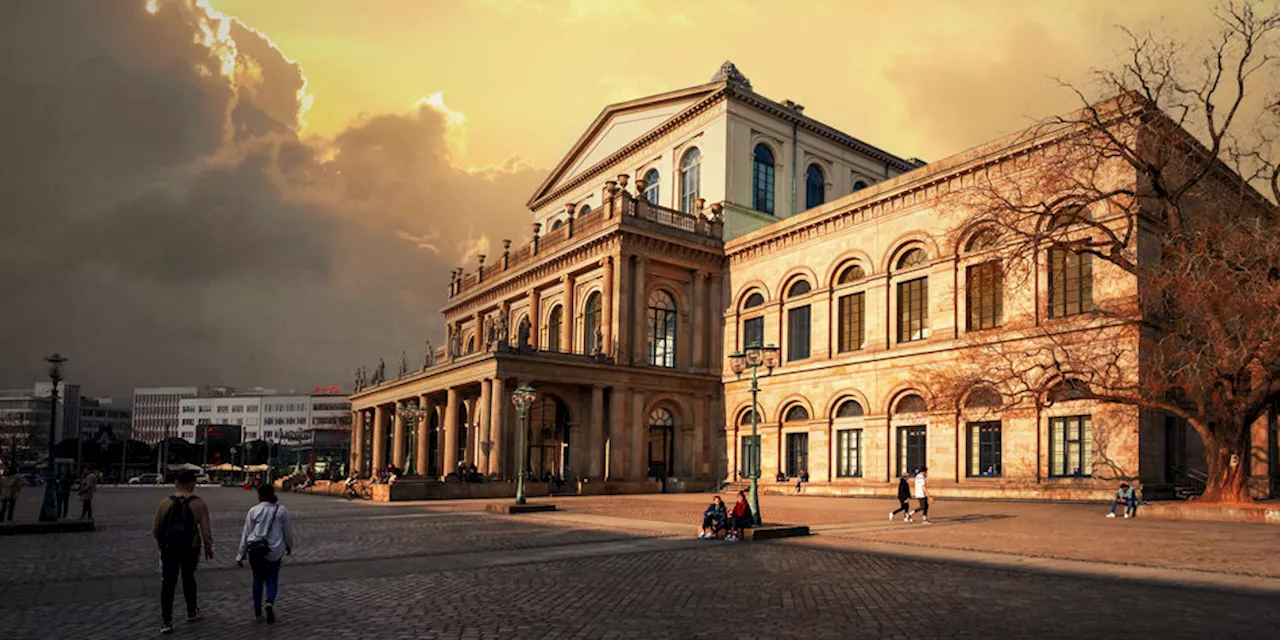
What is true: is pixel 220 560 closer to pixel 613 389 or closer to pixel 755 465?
pixel 755 465

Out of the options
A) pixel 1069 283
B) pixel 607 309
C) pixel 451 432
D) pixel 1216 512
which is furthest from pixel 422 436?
pixel 1216 512

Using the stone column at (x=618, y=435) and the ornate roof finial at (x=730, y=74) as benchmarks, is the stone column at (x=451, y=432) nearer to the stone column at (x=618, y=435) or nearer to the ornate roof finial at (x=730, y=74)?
the stone column at (x=618, y=435)

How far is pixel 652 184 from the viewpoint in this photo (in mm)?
54781

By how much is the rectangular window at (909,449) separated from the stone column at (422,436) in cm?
2657

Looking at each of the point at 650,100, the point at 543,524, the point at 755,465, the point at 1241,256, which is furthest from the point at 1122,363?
the point at 650,100

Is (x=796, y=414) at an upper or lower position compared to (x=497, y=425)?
upper

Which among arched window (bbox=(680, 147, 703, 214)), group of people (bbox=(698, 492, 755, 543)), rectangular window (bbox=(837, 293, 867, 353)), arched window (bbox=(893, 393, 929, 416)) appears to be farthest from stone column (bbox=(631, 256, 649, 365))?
group of people (bbox=(698, 492, 755, 543))

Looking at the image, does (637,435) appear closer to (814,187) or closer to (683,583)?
(814,187)

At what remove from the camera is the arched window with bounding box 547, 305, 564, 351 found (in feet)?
176

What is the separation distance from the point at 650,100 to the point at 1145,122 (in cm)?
3036

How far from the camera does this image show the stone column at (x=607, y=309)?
46.0 metres

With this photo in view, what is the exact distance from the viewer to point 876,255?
40.2 m

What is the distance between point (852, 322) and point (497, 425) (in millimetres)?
16728

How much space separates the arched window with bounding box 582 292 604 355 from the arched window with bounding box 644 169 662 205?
7.95 meters
